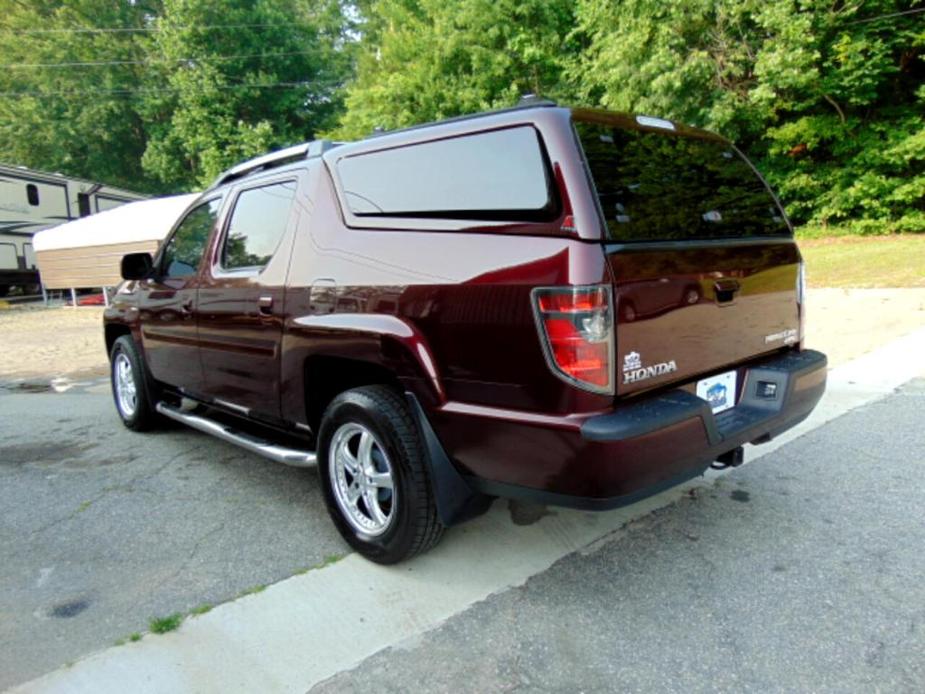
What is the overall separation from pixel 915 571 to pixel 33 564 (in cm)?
404

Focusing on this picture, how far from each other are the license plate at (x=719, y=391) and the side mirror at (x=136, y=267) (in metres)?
4.05

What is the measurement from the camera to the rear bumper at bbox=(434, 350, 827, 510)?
2162 mm

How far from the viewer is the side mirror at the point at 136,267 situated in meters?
4.75

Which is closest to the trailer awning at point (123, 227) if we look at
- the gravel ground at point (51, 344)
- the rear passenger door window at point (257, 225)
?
the gravel ground at point (51, 344)

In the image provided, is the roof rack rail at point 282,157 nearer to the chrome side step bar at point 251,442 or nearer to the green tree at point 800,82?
the chrome side step bar at point 251,442

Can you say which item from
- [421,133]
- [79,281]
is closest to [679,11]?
[421,133]

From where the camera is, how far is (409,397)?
2639 mm

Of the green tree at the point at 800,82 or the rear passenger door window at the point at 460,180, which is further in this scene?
the green tree at the point at 800,82

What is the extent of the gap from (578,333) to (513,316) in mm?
241

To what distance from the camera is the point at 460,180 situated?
2.57 metres

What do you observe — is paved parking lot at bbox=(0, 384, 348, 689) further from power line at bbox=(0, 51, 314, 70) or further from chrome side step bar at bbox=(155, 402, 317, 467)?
power line at bbox=(0, 51, 314, 70)

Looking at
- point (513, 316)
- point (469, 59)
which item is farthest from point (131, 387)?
point (469, 59)

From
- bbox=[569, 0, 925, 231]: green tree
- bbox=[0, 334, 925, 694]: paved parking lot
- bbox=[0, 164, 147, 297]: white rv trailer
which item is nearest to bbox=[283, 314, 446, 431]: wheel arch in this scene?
bbox=[0, 334, 925, 694]: paved parking lot

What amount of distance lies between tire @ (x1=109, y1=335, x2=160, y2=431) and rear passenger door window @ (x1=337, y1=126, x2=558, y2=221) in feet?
9.34
